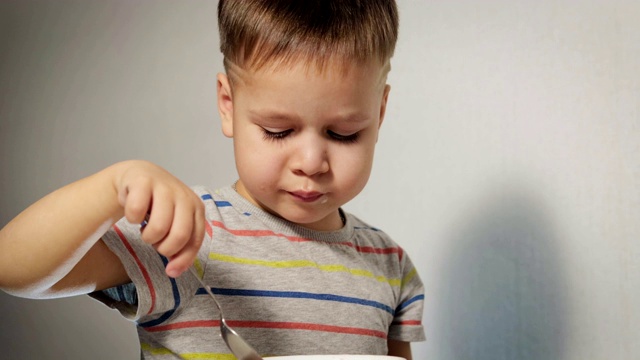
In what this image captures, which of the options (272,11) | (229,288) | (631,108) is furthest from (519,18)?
(229,288)

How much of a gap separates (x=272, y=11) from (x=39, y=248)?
32 centimetres

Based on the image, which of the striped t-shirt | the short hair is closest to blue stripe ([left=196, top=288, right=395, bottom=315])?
the striped t-shirt

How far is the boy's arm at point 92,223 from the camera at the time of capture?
1.67ft

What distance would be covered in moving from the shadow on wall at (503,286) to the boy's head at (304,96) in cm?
34

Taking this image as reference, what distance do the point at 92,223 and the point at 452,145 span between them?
0.64 metres

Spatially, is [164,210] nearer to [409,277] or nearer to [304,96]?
[304,96]

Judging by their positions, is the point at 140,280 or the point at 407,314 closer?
the point at 140,280

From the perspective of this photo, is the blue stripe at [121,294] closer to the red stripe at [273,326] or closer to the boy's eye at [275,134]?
the red stripe at [273,326]

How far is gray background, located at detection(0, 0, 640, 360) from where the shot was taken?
949mm

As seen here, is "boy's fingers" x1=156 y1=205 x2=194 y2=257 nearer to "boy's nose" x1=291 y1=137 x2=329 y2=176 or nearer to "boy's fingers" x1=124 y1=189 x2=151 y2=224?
"boy's fingers" x1=124 y1=189 x2=151 y2=224

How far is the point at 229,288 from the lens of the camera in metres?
0.73

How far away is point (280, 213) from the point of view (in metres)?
0.77

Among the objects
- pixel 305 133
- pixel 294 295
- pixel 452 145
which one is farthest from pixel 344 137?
pixel 452 145

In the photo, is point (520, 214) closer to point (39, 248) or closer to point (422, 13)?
point (422, 13)
